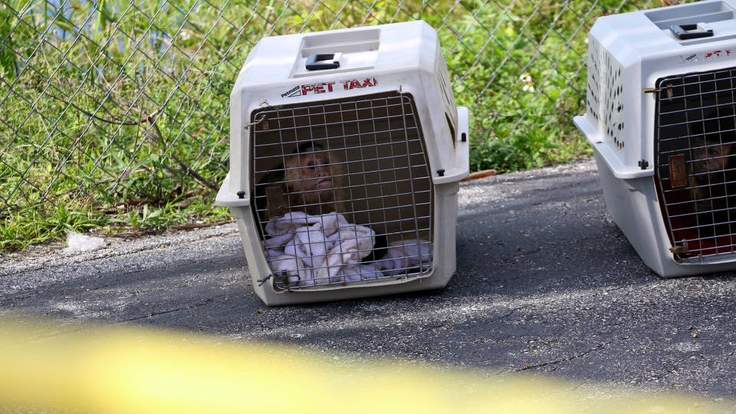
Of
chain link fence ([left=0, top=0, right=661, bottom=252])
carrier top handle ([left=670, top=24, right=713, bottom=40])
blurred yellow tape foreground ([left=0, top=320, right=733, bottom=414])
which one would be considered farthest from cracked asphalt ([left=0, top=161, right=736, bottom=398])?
carrier top handle ([left=670, top=24, right=713, bottom=40])

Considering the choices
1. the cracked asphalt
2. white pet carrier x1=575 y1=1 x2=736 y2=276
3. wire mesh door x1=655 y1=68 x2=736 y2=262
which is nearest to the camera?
the cracked asphalt

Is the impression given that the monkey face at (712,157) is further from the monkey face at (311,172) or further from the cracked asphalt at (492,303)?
the monkey face at (311,172)

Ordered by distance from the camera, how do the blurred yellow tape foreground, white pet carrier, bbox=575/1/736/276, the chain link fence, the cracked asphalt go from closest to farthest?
the blurred yellow tape foreground < the cracked asphalt < white pet carrier, bbox=575/1/736/276 < the chain link fence

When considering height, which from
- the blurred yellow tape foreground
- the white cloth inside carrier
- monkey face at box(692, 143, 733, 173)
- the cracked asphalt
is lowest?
the cracked asphalt

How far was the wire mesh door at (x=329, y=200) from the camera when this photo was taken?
11.5 ft

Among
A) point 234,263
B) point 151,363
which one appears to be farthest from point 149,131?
point 151,363

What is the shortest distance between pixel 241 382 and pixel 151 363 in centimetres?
33

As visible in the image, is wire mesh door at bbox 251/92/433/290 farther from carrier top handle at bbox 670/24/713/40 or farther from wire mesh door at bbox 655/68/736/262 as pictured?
carrier top handle at bbox 670/24/713/40

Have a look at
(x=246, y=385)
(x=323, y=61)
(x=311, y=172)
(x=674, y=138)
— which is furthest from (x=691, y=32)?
(x=246, y=385)

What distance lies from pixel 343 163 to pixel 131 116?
1.71 meters

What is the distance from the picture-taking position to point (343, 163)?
3449 mm

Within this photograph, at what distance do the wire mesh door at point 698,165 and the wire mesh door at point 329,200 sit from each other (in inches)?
29.3

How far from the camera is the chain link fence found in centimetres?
466

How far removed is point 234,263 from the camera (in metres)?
4.11
